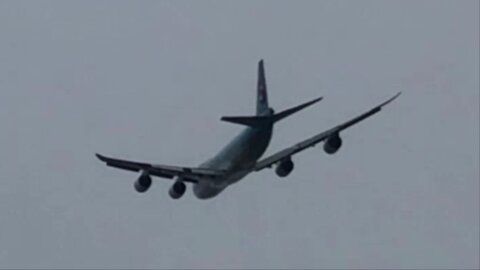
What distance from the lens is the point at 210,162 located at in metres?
190

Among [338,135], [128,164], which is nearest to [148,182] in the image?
[128,164]

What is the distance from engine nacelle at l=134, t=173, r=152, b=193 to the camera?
606 ft

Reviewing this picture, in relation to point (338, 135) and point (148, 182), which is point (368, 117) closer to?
point (338, 135)

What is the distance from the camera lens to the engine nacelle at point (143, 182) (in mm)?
184750

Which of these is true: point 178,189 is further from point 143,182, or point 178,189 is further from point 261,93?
point 261,93

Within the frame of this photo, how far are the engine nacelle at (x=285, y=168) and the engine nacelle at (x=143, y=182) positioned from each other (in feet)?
32.3

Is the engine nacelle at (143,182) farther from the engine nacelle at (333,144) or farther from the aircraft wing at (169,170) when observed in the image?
the engine nacelle at (333,144)

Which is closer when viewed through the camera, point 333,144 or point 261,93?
point 333,144

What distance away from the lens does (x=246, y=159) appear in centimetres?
18312

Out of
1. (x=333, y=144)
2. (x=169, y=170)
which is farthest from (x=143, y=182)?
(x=333, y=144)

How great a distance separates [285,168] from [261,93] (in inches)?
239

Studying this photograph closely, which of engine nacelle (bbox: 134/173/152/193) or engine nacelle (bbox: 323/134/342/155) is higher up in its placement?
engine nacelle (bbox: 134/173/152/193)

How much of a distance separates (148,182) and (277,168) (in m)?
9.91

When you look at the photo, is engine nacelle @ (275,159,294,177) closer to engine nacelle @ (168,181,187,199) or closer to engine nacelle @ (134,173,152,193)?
engine nacelle @ (168,181,187,199)
